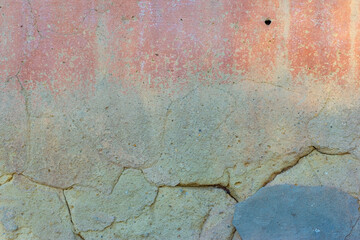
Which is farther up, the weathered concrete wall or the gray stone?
the weathered concrete wall

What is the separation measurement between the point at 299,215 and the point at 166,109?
57 centimetres

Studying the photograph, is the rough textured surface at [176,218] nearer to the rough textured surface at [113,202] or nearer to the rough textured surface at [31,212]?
the rough textured surface at [113,202]

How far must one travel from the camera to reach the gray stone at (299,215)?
1193mm

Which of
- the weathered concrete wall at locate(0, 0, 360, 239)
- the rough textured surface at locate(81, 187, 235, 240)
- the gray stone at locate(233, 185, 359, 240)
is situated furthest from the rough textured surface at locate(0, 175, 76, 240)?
the gray stone at locate(233, 185, 359, 240)

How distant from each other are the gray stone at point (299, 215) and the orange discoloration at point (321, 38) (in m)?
0.40

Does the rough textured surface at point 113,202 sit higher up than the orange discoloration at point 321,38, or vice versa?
the orange discoloration at point 321,38

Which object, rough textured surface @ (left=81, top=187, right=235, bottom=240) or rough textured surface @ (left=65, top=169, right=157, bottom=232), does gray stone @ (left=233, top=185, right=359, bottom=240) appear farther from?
rough textured surface @ (left=65, top=169, right=157, bottom=232)

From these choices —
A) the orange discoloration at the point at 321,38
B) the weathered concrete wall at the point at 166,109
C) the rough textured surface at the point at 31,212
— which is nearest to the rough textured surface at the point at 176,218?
the weathered concrete wall at the point at 166,109

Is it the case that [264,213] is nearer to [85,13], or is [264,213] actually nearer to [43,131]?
[43,131]

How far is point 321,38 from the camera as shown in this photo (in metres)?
1.19

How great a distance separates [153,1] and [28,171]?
2.38ft

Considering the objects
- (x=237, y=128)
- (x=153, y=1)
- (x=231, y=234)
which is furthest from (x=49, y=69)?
(x=231, y=234)

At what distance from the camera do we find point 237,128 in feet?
3.99

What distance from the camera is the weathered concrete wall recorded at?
120cm
